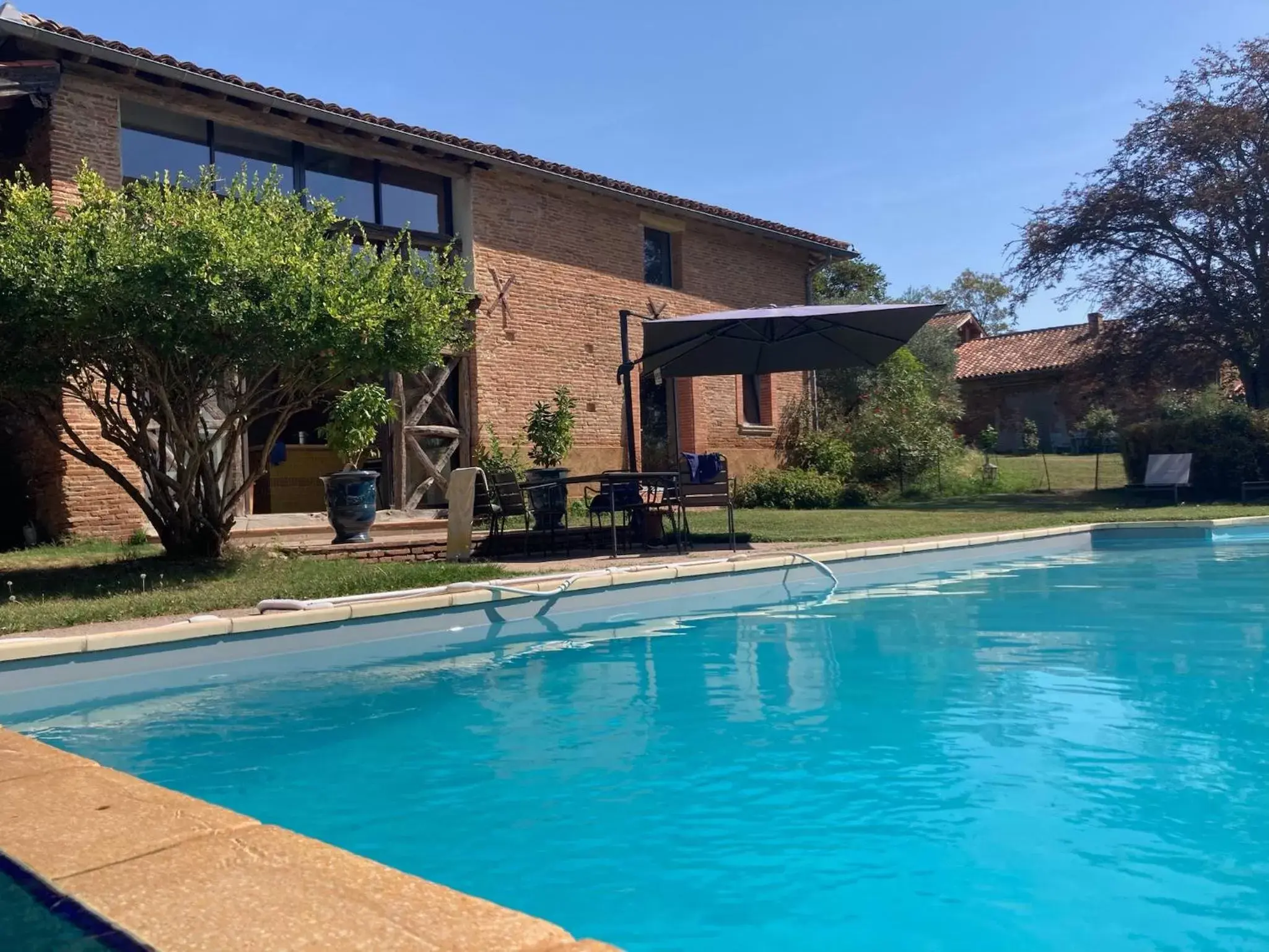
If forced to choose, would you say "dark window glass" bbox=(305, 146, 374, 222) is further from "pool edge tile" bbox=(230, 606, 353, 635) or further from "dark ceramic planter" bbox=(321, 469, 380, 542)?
"pool edge tile" bbox=(230, 606, 353, 635)

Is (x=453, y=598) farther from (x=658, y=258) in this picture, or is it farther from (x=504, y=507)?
(x=658, y=258)

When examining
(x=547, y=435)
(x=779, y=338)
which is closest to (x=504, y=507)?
(x=779, y=338)

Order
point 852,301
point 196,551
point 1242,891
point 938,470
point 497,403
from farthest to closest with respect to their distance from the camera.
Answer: point 852,301 < point 938,470 < point 497,403 < point 196,551 < point 1242,891

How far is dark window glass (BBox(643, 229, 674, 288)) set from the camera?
17.4m

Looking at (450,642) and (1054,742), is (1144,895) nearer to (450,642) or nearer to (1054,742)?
(1054,742)

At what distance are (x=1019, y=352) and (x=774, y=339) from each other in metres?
23.8

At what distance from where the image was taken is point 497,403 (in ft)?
47.5

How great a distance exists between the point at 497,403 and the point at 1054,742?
11113 millimetres

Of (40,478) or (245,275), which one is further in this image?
(40,478)

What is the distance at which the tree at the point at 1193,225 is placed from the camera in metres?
18.2

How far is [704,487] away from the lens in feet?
33.3

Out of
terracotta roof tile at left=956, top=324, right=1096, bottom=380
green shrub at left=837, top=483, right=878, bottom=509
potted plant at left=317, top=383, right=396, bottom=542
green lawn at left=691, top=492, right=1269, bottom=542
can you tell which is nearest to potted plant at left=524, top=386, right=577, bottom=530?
green lawn at left=691, top=492, right=1269, bottom=542

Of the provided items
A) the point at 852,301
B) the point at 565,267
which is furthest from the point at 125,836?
the point at 852,301

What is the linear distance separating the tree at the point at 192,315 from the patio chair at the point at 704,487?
287 cm
